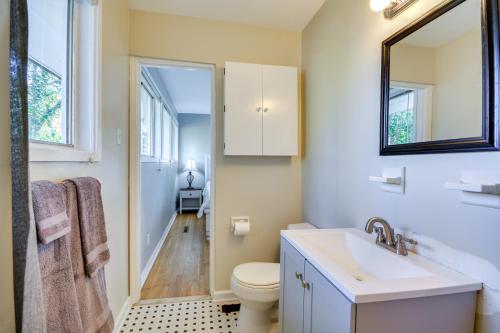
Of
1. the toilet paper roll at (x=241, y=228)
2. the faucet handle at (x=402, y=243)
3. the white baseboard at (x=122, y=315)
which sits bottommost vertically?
the white baseboard at (x=122, y=315)

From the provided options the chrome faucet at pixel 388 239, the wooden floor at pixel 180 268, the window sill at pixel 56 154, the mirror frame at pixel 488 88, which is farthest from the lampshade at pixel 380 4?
the wooden floor at pixel 180 268

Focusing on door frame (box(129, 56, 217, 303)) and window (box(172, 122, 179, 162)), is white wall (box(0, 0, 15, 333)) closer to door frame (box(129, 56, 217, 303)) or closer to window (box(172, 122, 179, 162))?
door frame (box(129, 56, 217, 303))

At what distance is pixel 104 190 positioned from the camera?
1.49m

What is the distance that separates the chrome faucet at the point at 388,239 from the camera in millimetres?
1031

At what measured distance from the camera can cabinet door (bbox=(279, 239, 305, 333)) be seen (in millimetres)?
1096

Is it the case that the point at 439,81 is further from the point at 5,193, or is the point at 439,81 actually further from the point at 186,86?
the point at 186,86

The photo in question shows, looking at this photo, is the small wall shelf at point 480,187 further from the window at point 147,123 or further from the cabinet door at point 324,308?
the window at point 147,123

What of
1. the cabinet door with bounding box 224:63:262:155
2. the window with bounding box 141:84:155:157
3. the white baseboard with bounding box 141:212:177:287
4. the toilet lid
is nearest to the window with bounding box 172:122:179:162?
the white baseboard with bounding box 141:212:177:287

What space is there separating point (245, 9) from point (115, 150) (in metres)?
1.49

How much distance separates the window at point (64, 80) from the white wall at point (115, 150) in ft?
0.38

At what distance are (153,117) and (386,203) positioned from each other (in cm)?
304

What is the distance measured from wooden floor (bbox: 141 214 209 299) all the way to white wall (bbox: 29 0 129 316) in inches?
16.0

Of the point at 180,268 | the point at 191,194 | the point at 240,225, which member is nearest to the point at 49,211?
the point at 240,225

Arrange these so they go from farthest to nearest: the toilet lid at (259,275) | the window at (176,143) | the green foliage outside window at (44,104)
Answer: the window at (176,143), the toilet lid at (259,275), the green foliage outside window at (44,104)
